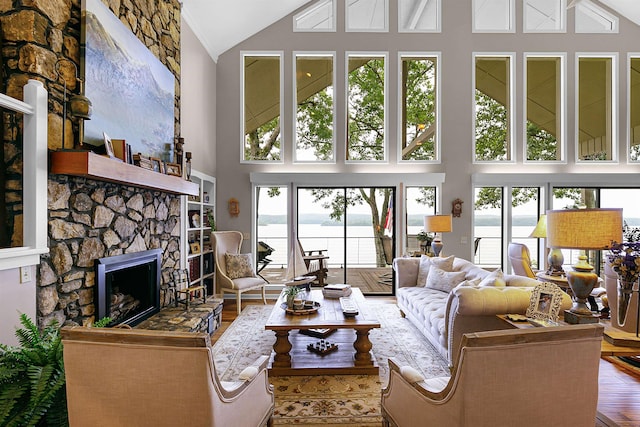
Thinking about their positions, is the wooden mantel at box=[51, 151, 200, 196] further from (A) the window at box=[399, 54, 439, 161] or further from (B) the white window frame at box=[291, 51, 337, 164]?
(A) the window at box=[399, 54, 439, 161]

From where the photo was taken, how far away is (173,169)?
3.72 meters

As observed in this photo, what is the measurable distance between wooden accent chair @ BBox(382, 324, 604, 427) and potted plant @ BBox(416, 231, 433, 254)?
14.1 feet

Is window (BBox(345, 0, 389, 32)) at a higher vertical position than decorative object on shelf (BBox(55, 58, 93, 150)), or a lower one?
higher

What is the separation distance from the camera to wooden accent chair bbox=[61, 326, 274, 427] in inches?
51.6

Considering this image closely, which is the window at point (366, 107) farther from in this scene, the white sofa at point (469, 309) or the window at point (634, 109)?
the window at point (634, 109)

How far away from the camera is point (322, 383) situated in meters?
2.81

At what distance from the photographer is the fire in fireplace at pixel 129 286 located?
108 inches

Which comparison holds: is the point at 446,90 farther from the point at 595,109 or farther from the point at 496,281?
the point at 496,281

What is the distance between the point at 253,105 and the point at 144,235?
3.58 m

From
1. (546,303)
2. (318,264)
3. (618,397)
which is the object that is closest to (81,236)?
(546,303)

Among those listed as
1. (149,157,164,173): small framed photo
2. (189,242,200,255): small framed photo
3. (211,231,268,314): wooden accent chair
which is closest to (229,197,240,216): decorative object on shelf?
(211,231,268,314): wooden accent chair

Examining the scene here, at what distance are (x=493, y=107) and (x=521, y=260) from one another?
3.13 metres

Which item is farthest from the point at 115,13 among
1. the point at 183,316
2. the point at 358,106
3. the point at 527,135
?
the point at 527,135

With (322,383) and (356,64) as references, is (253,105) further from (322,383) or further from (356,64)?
(322,383)
